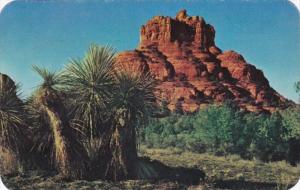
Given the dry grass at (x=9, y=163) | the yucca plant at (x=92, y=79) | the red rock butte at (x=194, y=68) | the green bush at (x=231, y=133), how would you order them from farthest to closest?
the dry grass at (x=9, y=163)
the green bush at (x=231, y=133)
the red rock butte at (x=194, y=68)
the yucca plant at (x=92, y=79)

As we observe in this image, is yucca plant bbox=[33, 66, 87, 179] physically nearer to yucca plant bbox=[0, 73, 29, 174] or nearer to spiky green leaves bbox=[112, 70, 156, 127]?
yucca plant bbox=[0, 73, 29, 174]

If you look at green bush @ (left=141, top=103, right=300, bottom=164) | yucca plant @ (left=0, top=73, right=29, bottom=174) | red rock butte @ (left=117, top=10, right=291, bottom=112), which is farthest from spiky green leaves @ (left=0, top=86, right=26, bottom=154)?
green bush @ (left=141, top=103, right=300, bottom=164)

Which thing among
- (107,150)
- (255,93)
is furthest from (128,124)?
(255,93)

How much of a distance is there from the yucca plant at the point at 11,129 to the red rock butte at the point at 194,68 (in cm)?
148

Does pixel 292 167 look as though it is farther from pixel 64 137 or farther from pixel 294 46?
pixel 64 137

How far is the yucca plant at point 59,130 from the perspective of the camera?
18.3 metres

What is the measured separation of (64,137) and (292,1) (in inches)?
134

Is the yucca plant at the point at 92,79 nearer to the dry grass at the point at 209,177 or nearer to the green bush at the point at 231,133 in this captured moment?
the green bush at the point at 231,133

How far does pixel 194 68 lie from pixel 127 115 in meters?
1.06

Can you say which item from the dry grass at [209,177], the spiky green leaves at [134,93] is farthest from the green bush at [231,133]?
the spiky green leaves at [134,93]

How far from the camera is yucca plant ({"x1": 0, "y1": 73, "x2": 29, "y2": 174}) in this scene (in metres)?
18.5

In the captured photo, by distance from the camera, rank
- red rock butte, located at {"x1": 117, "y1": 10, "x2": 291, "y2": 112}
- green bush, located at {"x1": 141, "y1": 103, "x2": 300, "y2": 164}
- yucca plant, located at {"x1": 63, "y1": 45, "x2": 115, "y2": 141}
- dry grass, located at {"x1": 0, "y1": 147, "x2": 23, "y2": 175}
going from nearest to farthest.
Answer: yucca plant, located at {"x1": 63, "y1": 45, "x2": 115, "y2": 141} < red rock butte, located at {"x1": 117, "y1": 10, "x2": 291, "y2": 112} < green bush, located at {"x1": 141, "y1": 103, "x2": 300, "y2": 164} < dry grass, located at {"x1": 0, "y1": 147, "x2": 23, "y2": 175}

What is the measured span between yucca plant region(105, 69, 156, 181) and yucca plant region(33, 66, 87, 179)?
0.40 metres

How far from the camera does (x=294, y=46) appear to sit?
18281 mm
